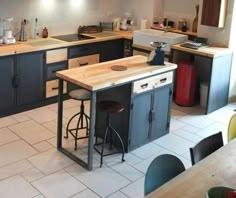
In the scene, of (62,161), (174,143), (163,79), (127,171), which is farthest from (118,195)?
(163,79)

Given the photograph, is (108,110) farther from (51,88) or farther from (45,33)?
(45,33)

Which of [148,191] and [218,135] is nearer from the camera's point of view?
[148,191]

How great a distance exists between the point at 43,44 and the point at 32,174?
2.15 metres

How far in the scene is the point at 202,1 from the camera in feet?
18.3

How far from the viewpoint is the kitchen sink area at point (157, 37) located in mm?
5656

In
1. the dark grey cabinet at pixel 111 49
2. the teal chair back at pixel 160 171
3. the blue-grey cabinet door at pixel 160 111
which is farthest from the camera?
the dark grey cabinet at pixel 111 49

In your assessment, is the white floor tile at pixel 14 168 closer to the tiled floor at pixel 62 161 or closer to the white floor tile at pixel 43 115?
the tiled floor at pixel 62 161

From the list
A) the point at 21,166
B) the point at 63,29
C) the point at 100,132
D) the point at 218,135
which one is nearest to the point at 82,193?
the point at 21,166

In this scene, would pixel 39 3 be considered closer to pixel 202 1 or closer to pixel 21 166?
pixel 202 1

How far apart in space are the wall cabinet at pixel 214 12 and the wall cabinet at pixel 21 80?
2.33 m

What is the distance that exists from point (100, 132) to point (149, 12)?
278 cm

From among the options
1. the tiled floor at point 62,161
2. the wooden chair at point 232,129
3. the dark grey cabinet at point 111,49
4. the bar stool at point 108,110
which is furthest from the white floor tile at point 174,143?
the dark grey cabinet at point 111,49

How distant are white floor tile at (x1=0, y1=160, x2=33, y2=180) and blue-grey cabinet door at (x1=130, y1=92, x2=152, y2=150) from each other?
3.71 ft

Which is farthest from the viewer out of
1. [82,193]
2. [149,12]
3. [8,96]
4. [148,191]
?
[149,12]
